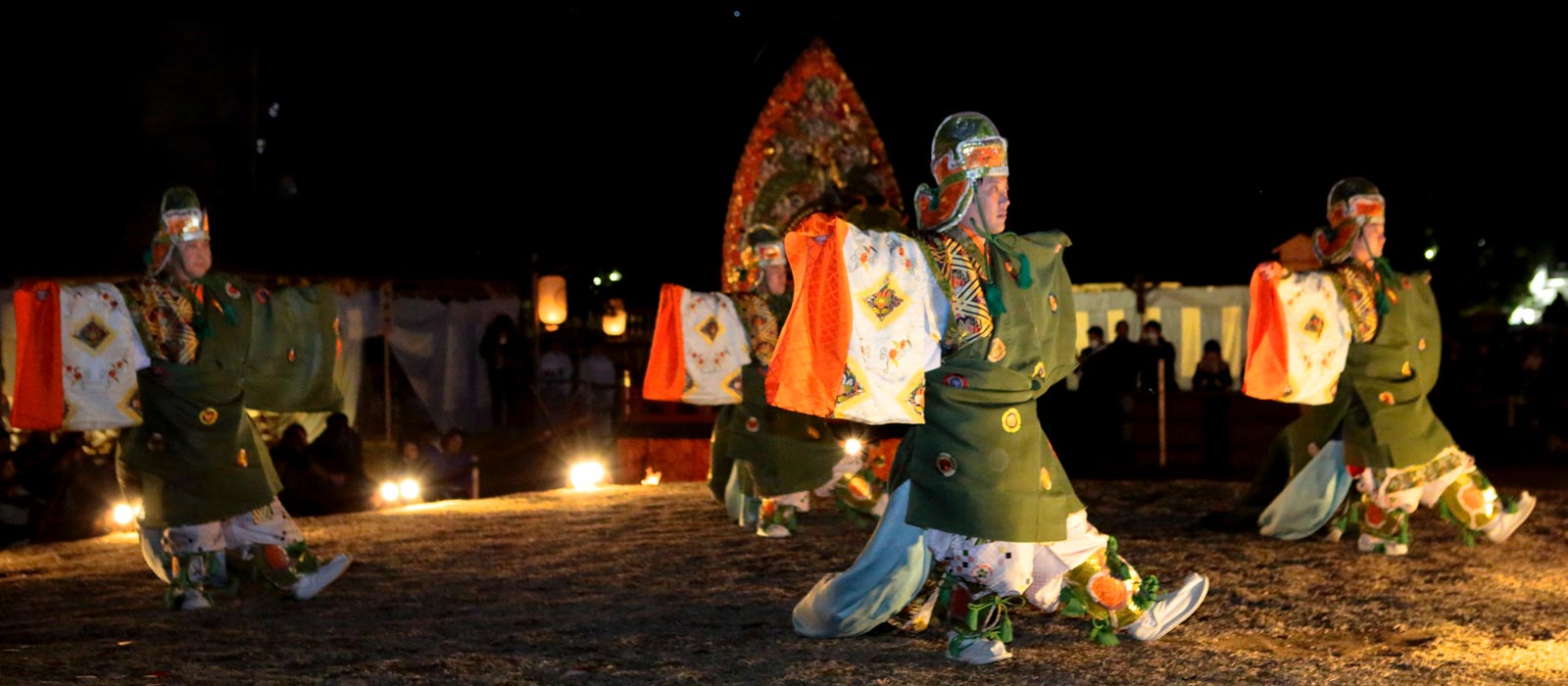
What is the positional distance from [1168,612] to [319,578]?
3.19m

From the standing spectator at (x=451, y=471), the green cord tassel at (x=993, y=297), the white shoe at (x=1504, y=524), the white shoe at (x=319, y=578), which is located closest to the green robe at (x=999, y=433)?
the green cord tassel at (x=993, y=297)

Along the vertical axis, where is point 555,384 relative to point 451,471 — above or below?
above

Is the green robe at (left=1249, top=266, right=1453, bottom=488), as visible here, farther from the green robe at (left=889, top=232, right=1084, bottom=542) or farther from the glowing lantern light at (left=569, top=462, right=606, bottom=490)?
the glowing lantern light at (left=569, top=462, right=606, bottom=490)

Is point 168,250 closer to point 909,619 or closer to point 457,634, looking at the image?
point 457,634

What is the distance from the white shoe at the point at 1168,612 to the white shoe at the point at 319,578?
10.1 feet

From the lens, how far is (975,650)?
3.91 metres

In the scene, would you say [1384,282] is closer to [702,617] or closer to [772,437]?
[772,437]

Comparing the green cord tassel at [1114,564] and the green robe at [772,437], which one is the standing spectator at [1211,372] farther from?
the green cord tassel at [1114,564]

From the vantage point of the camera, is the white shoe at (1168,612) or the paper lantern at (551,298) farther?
the paper lantern at (551,298)

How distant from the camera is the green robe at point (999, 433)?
12.7 ft

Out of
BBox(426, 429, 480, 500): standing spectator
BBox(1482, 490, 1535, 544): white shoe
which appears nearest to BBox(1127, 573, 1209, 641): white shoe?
BBox(1482, 490, 1535, 544): white shoe

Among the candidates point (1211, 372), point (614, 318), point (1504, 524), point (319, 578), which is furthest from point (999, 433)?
point (614, 318)

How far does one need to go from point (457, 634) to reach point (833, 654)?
1.32 m

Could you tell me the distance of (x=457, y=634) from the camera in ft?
15.3
